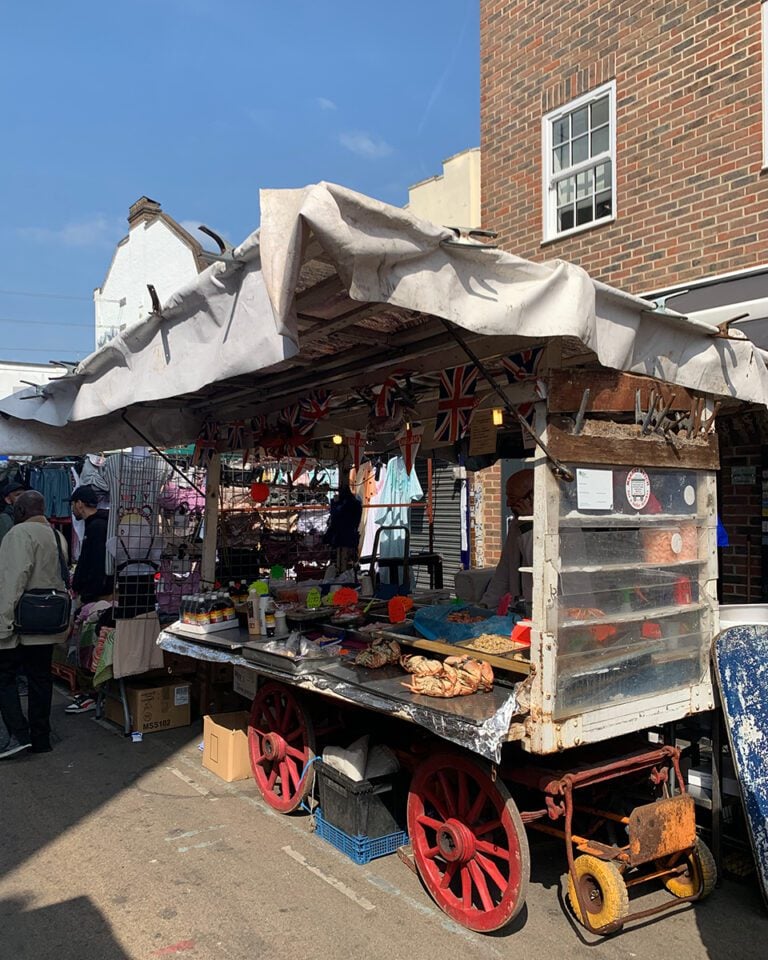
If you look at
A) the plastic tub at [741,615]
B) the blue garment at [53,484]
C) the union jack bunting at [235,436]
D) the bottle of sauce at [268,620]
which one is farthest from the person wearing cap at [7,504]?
the plastic tub at [741,615]

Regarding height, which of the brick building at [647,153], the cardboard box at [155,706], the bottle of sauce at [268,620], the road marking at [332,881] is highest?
the brick building at [647,153]

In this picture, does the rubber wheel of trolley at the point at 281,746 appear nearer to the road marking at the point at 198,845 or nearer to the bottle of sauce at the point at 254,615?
the bottle of sauce at the point at 254,615

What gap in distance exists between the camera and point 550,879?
402 centimetres

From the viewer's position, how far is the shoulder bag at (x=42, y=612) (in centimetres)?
582

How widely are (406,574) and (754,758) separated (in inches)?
159

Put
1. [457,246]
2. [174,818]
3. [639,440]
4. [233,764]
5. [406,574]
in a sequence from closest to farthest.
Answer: [457,246], [639,440], [174,818], [233,764], [406,574]

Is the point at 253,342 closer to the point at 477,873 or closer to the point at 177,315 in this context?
the point at 177,315

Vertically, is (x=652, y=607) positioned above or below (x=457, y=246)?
below

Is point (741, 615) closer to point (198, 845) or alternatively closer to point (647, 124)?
point (198, 845)

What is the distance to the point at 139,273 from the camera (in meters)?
21.3

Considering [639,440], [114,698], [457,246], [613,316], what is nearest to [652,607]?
[639,440]

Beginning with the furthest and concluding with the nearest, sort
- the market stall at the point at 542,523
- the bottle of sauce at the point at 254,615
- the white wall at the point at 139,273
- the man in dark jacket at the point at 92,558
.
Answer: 1. the white wall at the point at 139,273
2. the man in dark jacket at the point at 92,558
3. the bottle of sauce at the point at 254,615
4. the market stall at the point at 542,523

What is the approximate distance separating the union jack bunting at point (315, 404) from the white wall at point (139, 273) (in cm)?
1419

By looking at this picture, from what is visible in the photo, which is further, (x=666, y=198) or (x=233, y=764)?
(x=666, y=198)
